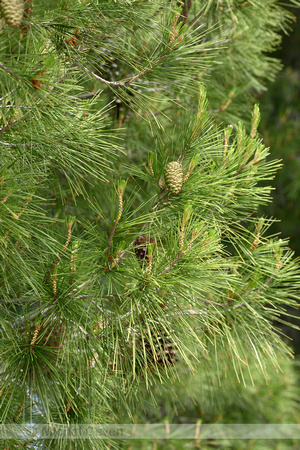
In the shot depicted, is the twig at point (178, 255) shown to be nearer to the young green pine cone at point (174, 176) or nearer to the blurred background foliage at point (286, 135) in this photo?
the young green pine cone at point (174, 176)

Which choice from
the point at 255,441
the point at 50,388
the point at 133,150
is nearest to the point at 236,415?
the point at 255,441

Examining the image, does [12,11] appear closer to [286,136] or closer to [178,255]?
[178,255]

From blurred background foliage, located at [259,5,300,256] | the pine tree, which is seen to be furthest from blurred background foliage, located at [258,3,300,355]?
the pine tree

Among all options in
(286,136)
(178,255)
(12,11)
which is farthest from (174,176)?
(286,136)

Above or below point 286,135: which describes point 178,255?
below

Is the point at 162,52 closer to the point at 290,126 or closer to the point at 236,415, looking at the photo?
the point at 236,415

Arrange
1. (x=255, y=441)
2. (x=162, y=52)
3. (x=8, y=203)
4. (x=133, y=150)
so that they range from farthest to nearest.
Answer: (x=255, y=441)
(x=133, y=150)
(x=162, y=52)
(x=8, y=203)

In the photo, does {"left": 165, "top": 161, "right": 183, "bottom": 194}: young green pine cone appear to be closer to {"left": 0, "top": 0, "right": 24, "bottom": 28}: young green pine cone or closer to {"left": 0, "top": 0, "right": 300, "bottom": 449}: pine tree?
{"left": 0, "top": 0, "right": 300, "bottom": 449}: pine tree

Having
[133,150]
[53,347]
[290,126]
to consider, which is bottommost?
[53,347]
